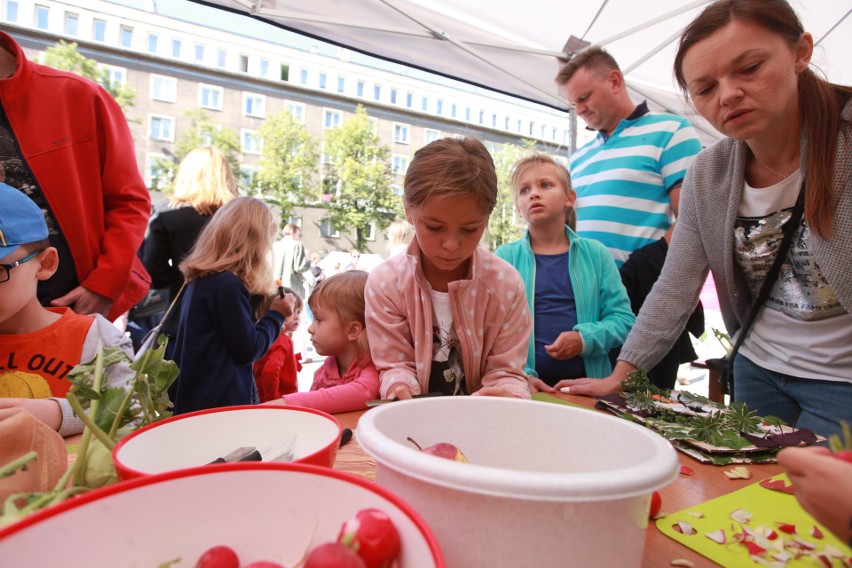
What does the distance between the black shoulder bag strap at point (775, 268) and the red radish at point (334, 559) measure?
113 centimetres

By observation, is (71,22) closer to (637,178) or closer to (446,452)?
(637,178)

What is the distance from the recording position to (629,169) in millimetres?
1829

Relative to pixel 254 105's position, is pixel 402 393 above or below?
below

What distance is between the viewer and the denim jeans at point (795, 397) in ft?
3.23

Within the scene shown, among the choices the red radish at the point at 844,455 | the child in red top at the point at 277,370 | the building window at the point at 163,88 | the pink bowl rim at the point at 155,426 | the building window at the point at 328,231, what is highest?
the building window at the point at 163,88

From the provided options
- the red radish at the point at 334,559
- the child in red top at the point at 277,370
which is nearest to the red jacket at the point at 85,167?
the child in red top at the point at 277,370

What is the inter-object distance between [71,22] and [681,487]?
2513cm

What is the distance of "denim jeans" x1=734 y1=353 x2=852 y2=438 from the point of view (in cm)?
98

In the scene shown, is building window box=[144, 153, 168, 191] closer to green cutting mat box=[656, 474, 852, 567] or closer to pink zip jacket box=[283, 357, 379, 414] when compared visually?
pink zip jacket box=[283, 357, 379, 414]

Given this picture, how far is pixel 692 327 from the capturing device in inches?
67.7

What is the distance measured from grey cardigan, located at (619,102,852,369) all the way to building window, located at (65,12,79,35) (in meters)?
24.2

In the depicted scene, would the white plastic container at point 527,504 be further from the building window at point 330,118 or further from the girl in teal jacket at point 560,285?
the building window at point 330,118

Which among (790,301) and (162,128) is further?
(162,128)

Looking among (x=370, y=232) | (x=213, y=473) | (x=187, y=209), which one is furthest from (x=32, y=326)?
(x=370, y=232)
